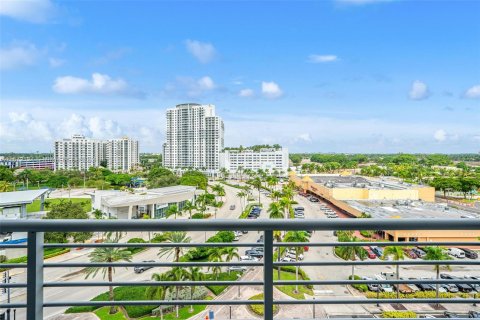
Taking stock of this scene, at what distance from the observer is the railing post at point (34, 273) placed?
1.19 m

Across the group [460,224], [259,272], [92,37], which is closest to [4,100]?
[92,37]

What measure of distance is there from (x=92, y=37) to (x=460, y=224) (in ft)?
13.0

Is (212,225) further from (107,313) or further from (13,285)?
(107,313)

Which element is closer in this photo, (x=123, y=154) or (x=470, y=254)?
(x=470, y=254)

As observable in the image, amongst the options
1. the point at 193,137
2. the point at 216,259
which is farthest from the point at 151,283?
the point at 193,137

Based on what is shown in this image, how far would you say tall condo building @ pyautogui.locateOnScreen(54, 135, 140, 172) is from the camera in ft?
24.6

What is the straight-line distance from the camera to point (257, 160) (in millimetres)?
34281

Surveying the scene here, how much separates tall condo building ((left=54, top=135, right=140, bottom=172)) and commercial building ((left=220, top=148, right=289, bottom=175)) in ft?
39.5

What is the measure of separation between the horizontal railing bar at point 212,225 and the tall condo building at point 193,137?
46.4 ft

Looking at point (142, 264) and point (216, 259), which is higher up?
point (142, 264)

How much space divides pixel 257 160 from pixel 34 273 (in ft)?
109

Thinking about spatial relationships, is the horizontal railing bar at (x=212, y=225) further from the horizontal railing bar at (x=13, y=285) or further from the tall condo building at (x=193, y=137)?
the tall condo building at (x=193, y=137)

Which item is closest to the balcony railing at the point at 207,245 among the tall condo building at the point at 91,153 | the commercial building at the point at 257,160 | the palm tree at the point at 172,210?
the tall condo building at the point at 91,153

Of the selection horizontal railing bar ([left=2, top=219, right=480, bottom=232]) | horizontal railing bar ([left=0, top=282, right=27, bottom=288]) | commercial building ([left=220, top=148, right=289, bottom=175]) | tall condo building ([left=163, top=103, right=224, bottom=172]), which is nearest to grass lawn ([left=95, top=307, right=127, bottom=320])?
horizontal railing bar ([left=0, top=282, right=27, bottom=288])
